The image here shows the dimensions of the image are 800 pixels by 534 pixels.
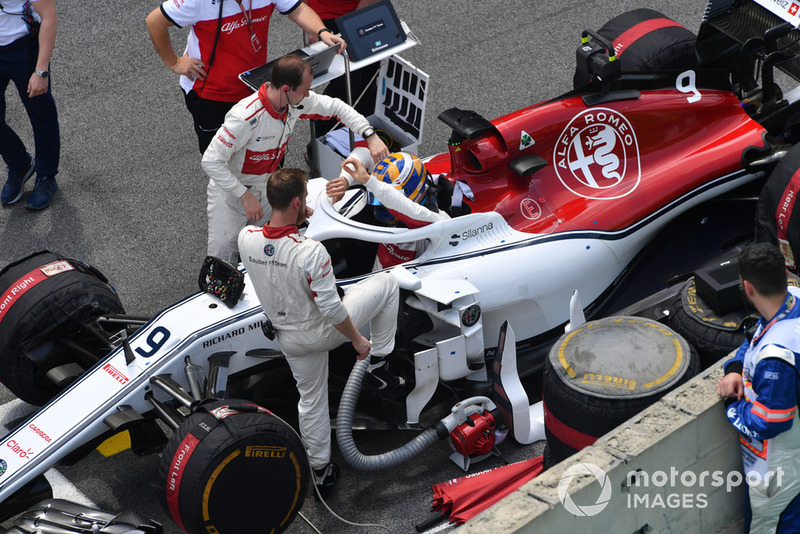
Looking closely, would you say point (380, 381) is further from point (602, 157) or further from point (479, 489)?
point (602, 157)

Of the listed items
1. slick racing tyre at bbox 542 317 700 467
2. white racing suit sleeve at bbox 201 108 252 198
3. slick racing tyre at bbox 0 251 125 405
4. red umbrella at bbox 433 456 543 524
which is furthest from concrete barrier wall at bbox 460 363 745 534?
slick racing tyre at bbox 0 251 125 405

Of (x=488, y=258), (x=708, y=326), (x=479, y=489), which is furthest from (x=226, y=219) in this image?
(x=708, y=326)

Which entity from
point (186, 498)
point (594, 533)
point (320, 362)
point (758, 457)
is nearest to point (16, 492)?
point (186, 498)

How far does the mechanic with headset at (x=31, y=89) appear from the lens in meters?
6.64

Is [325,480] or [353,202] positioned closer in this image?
[325,480]

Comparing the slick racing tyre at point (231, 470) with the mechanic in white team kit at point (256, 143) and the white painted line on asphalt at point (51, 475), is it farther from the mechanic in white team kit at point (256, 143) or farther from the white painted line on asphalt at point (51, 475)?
the mechanic in white team kit at point (256, 143)

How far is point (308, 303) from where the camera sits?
450cm

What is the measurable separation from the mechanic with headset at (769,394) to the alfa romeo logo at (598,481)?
0.62 meters

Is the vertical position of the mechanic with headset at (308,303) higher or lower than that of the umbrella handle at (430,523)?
higher

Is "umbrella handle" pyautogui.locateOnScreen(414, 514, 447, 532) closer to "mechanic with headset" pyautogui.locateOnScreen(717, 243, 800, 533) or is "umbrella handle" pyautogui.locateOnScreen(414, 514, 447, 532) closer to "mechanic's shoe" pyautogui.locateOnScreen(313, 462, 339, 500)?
"mechanic's shoe" pyautogui.locateOnScreen(313, 462, 339, 500)

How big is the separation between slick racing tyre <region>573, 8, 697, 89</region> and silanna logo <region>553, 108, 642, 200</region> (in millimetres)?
556

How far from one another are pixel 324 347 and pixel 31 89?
11.4ft

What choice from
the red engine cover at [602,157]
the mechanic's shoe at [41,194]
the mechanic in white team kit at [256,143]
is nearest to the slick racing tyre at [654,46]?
the red engine cover at [602,157]

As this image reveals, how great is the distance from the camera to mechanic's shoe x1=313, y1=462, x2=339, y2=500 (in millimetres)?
4902
